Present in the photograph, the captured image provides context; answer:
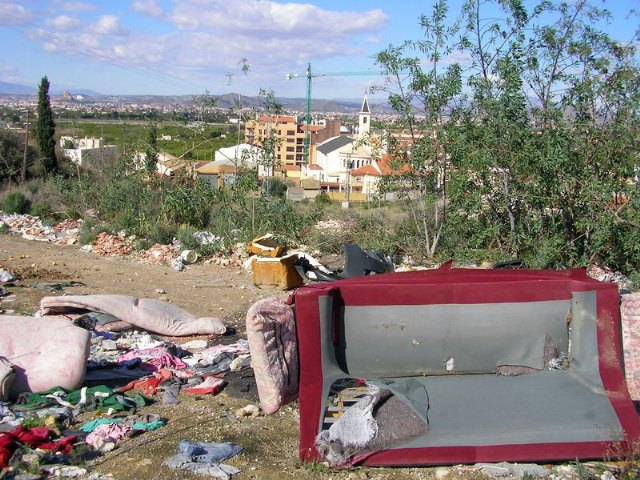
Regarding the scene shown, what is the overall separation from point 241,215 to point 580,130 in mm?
6351

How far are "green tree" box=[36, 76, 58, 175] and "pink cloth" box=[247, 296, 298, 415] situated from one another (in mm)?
24790

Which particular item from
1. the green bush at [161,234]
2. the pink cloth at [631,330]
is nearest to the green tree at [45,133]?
the green bush at [161,234]

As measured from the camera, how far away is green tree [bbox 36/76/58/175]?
27.4 metres

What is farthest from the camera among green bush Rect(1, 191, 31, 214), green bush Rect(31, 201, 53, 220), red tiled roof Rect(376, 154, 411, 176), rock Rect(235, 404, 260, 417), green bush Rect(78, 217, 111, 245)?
green bush Rect(1, 191, 31, 214)

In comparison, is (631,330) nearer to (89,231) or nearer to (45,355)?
(45,355)

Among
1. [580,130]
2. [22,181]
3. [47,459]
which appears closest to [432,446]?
[47,459]

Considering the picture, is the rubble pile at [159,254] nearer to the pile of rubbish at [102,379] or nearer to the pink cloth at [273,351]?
the pile of rubbish at [102,379]

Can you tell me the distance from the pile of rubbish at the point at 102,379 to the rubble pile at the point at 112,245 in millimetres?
4958

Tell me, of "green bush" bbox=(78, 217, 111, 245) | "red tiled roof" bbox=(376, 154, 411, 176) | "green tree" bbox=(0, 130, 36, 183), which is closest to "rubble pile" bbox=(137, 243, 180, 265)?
"green bush" bbox=(78, 217, 111, 245)

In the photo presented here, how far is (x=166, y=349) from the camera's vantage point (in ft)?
20.5

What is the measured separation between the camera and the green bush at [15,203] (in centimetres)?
1520

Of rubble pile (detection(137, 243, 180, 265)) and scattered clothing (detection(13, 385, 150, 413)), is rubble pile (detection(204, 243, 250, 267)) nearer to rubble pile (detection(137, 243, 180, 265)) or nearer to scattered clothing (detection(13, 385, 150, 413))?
rubble pile (detection(137, 243, 180, 265))

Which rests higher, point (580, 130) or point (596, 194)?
point (580, 130)

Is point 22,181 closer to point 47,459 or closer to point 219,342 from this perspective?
point 219,342
